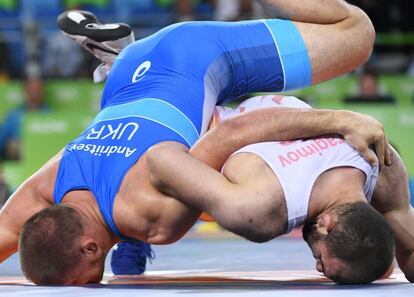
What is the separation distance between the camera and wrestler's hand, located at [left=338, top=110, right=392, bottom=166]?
8.77 feet

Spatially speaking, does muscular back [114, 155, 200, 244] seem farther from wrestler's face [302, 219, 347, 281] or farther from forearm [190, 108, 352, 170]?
wrestler's face [302, 219, 347, 281]

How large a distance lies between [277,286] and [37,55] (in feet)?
16.8

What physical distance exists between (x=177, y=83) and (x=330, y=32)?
511mm

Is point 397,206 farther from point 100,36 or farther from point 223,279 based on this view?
point 100,36

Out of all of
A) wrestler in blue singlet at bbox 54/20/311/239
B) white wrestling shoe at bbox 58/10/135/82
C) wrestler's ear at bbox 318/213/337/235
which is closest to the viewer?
wrestler's ear at bbox 318/213/337/235

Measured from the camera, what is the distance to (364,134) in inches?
105

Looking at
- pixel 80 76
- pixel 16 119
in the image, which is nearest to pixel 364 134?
pixel 16 119

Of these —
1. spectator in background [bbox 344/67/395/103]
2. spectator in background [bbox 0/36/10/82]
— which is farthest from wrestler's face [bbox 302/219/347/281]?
spectator in background [bbox 0/36/10/82]

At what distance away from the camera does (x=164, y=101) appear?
10.1ft

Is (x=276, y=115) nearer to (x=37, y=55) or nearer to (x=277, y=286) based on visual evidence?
(x=277, y=286)

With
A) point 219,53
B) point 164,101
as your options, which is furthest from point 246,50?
point 164,101

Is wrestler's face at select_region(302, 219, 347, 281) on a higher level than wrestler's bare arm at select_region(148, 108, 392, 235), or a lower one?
lower

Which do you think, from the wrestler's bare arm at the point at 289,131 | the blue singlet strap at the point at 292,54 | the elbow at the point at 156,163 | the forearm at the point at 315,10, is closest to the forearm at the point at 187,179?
the elbow at the point at 156,163

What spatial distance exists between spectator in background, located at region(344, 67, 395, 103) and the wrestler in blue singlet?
371 centimetres
